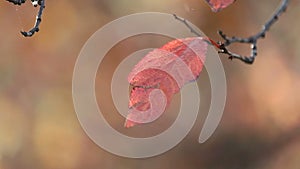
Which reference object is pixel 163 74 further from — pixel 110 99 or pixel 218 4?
pixel 110 99

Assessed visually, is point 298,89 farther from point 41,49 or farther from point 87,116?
point 41,49

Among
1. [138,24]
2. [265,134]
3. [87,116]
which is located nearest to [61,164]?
[87,116]

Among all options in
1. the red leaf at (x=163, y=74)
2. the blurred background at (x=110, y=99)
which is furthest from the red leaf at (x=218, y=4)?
the blurred background at (x=110, y=99)

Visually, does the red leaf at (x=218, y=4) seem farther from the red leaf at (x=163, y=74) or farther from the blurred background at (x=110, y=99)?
the blurred background at (x=110, y=99)

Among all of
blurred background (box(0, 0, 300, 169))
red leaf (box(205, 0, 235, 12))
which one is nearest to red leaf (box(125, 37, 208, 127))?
red leaf (box(205, 0, 235, 12))

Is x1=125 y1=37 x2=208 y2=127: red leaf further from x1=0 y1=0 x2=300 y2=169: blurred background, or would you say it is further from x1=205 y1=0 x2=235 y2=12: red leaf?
x1=0 y1=0 x2=300 y2=169: blurred background
